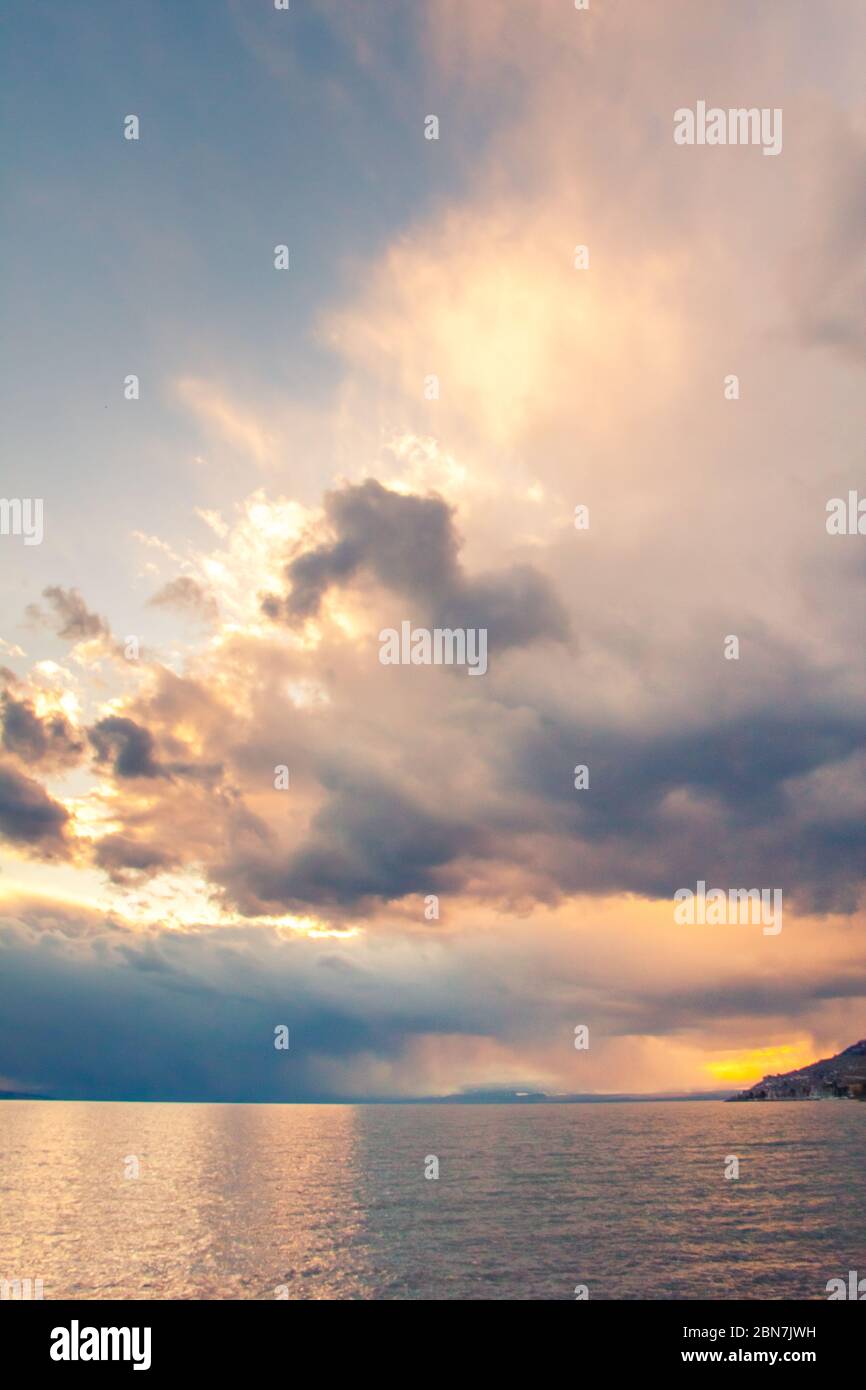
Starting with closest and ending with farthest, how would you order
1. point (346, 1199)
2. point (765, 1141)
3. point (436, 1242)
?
point (436, 1242), point (346, 1199), point (765, 1141)

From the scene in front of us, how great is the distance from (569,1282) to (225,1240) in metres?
30.1

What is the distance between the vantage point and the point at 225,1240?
200 ft

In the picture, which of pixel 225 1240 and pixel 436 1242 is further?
pixel 225 1240

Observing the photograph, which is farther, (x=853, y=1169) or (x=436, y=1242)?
(x=853, y=1169)

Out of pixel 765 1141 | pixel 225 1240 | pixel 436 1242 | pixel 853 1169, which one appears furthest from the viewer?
pixel 765 1141

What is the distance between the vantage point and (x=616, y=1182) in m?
91.6

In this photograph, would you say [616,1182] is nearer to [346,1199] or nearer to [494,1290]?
[346,1199]

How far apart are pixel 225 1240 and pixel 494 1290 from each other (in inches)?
1095
